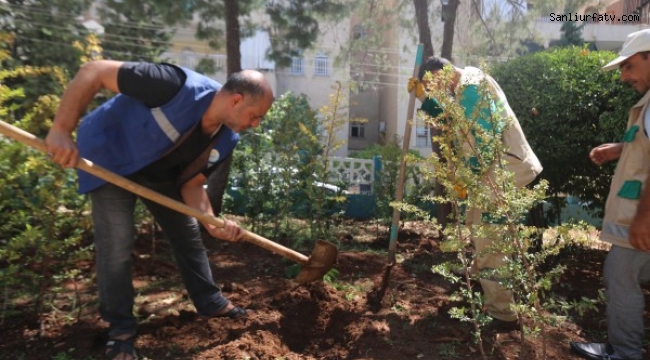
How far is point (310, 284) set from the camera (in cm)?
347

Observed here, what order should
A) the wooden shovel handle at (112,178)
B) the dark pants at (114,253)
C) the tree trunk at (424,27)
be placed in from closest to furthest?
the wooden shovel handle at (112,178)
the dark pants at (114,253)
the tree trunk at (424,27)

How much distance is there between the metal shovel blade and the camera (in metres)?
3.32

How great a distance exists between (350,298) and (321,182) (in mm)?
1611

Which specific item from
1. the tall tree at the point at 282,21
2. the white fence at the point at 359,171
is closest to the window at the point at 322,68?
the tall tree at the point at 282,21

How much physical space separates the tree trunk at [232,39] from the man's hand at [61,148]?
12.5 feet

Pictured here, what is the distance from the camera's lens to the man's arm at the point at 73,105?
240 centimetres

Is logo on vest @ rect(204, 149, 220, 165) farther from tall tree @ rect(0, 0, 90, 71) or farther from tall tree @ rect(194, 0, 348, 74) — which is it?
tall tree @ rect(0, 0, 90, 71)

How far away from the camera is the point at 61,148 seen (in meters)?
2.39

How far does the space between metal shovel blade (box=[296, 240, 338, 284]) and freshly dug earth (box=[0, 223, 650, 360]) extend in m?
0.09

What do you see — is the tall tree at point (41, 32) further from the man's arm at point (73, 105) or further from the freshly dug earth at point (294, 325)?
the man's arm at point (73, 105)

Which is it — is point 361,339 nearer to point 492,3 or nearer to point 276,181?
point 276,181

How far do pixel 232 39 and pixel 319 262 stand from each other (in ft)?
12.4

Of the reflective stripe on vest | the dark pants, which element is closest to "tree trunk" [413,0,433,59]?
the reflective stripe on vest

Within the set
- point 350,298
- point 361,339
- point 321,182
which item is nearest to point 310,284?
point 350,298
